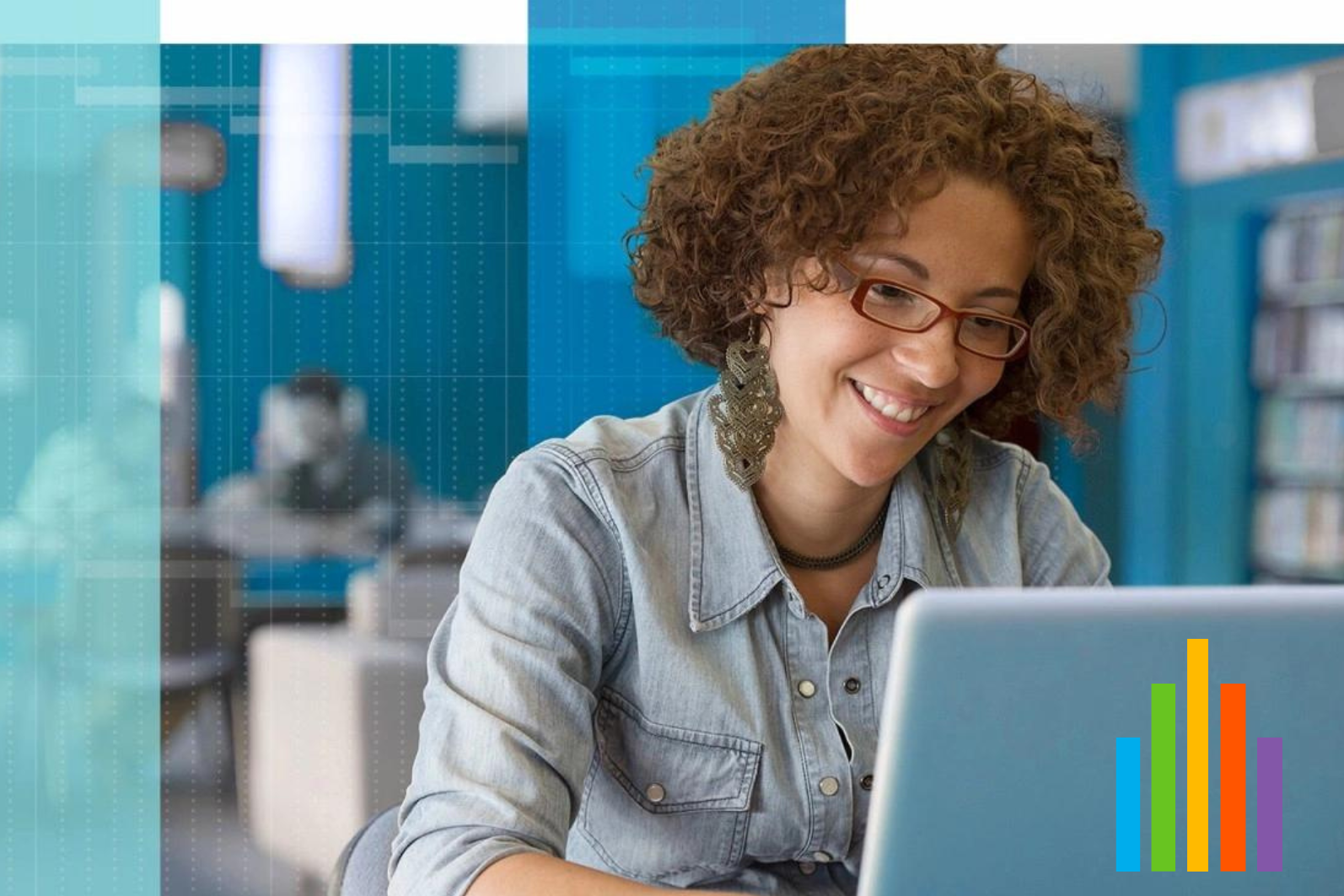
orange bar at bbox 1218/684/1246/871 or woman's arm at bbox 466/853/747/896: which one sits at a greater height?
orange bar at bbox 1218/684/1246/871

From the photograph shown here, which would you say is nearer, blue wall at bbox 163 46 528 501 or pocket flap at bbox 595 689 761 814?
pocket flap at bbox 595 689 761 814

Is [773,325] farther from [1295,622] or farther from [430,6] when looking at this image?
[430,6]

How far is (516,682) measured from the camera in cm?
122

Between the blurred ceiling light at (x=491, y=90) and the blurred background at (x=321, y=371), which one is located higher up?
the blurred ceiling light at (x=491, y=90)

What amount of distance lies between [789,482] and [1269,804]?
2.62 ft

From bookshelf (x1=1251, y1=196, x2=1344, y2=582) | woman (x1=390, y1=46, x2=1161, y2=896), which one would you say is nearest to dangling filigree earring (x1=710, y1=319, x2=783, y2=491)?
woman (x1=390, y1=46, x2=1161, y2=896)

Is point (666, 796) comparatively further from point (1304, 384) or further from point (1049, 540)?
point (1304, 384)

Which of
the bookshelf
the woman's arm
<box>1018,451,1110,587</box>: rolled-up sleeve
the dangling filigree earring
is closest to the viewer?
the woman's arm

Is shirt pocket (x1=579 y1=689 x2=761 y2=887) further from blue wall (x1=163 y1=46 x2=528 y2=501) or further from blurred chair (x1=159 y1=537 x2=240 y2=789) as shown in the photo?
blurred chair (x1=159 y1=537 x2=240 y2=789)

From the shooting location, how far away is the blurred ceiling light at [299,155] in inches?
110

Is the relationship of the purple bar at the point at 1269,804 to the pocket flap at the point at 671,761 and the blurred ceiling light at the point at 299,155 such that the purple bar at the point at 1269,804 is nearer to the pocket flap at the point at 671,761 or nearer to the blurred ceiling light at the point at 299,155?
the pocket flap at the point at 671,761

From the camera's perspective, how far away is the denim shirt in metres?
1.24
